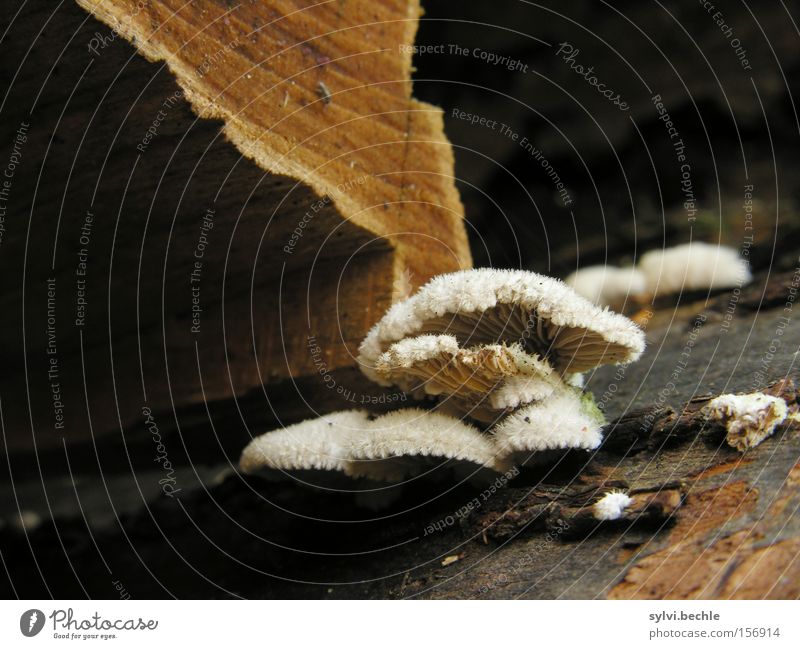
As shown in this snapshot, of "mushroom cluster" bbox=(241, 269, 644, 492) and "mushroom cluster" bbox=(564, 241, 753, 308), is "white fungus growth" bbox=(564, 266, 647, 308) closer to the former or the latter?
"mushroom cluster" bbox=(564, 241, 753, 308)

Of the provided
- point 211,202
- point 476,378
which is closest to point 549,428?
point 476,378

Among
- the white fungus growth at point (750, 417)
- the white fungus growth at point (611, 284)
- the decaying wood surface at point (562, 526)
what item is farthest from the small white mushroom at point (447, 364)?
the white fungus growth at point (611, 284)

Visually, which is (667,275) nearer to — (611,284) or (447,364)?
(611,284)

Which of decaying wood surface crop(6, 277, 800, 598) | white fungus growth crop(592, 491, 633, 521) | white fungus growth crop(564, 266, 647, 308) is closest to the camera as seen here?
decaying wood surface crop(6, 277, 800, 598)

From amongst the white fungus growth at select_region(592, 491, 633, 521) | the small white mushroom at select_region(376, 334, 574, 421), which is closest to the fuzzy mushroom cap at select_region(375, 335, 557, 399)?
the small white mushroom at select_region(376, 334, 574, 421)

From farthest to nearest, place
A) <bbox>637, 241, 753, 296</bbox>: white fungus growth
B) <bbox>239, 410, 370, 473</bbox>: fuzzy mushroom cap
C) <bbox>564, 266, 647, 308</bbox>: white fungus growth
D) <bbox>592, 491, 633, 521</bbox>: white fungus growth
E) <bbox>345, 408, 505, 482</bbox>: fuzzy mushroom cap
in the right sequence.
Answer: <bbox>564, 266, 647, 308</bbox>: white fungus growth
<bbox>637, 241, 753, 296</bbox>: white fungus growth
<bbox>239, 410, 370, 473</bbox>: fuzzy mushroom cap
<bbox>345, 408, 505, 482</bbox>: fuzzy mushroom cap
<bbox>592, 491, 633, 521</bbox>: white fungus growth

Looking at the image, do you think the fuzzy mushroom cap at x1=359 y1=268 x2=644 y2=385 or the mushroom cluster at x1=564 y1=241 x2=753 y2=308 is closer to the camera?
the fuzzy mushroom cap at x1=359 y1=268 x2=644 y2=385
